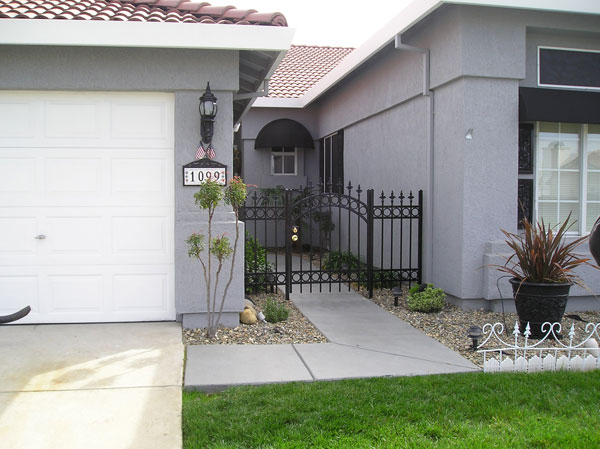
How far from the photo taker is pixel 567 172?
8.44 m

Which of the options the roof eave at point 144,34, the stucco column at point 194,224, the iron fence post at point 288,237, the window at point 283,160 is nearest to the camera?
the roof eave at point 144,34

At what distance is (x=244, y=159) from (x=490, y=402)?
11552 millimetres

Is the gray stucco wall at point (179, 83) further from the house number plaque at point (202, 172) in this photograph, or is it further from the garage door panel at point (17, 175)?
the garage door panel at point (17, 175)

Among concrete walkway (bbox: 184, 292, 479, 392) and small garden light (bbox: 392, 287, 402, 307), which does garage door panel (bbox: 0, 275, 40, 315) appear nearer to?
concrete walkway (bbox: 184, 292, 479, 392)

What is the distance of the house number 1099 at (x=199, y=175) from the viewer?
6980 mm

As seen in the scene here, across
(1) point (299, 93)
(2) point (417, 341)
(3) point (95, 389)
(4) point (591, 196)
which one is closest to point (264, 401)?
(3) point (95, 389)

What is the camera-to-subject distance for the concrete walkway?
530 cm

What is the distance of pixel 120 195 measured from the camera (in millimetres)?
7070

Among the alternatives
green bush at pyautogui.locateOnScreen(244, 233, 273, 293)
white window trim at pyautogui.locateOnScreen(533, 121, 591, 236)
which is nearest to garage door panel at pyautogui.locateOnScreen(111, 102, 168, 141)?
green bush at pyautogui.locateOnScreen(244, 233, 273, 293)

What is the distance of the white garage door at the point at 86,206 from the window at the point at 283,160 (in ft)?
28.0

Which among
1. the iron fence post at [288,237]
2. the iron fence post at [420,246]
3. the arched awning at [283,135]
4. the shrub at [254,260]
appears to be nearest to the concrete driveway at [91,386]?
the iron fence post at [288,237]

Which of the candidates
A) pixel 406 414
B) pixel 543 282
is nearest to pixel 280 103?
pixel 543 282

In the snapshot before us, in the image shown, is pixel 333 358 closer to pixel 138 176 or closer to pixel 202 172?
pixel 202 172

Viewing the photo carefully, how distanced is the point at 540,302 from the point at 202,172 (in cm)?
394
